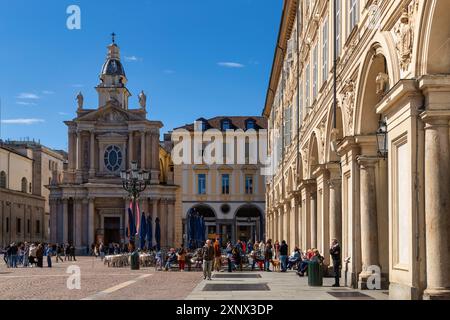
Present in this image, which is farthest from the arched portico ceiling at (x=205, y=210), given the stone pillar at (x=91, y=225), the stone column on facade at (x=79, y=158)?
the stone column on facade at (x=79, y=158)

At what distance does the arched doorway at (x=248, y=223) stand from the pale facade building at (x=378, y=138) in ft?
169

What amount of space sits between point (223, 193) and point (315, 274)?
2607 inches

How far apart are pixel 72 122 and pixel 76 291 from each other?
200ft

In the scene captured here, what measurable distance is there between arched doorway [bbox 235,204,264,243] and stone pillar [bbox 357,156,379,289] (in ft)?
227

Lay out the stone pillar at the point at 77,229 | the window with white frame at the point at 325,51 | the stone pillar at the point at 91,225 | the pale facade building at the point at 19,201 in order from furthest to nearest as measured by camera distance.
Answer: the pale facade building at the point at 19,201, the stone pillar at the point at 91,225, the stone pillar at the point at 77,229, the window with white frame at the point at 325,51

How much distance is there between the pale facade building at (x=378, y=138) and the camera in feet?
44.2

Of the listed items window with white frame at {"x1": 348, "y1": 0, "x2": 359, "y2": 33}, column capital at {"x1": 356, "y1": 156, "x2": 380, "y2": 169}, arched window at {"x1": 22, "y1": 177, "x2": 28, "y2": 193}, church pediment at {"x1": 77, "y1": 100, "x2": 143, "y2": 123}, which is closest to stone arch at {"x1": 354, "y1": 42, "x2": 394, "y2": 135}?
column capital at {"x1": 356, "y1": 156, "x2": 380, "y2": 169}

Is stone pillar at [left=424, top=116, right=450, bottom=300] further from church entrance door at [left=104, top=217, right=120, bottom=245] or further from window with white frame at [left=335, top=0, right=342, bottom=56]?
church entrance door at [left=104, top=217, right=120, bottom=245]

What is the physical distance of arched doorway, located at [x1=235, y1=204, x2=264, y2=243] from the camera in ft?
294

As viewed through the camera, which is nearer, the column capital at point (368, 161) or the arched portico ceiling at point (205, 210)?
the column capital at point (368, 161)

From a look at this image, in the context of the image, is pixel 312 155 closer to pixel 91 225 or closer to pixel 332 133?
pixel 332 133

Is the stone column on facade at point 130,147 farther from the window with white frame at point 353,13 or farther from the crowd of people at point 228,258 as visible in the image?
the window with white frame at point 353,13

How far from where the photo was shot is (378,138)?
18.5m
